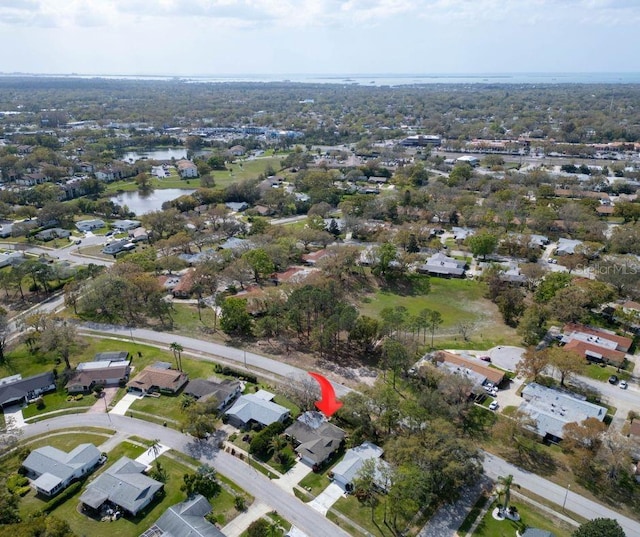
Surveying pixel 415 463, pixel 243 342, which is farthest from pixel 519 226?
pixel 415 463

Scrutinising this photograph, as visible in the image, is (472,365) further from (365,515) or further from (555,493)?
(365,515)

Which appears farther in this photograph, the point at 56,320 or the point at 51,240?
the point at 51,240

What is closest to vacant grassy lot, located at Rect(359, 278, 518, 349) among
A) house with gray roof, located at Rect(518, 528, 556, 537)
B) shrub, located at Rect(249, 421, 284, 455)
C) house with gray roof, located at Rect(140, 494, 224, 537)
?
shrub, located at Rect(249, 421, 284, 455)

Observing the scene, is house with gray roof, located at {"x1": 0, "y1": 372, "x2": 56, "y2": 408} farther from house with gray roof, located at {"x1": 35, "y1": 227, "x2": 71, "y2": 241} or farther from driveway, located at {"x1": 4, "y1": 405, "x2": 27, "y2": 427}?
house with gray roof, located at {"x1": 35, "y1": 227, "x2": 71, "y2": 241}

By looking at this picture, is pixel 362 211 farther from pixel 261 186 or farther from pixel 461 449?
pixel 461 449

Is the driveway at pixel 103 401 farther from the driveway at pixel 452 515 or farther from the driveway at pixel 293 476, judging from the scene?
the driveway at pixel 452 515

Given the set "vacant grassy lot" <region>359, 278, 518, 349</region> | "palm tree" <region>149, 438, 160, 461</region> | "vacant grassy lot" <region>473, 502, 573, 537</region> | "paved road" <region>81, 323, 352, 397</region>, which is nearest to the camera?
"vacant grassy lot" <region>473, 502, 573, 537</region>

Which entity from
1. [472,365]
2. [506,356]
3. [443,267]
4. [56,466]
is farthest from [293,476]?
[443,267]
